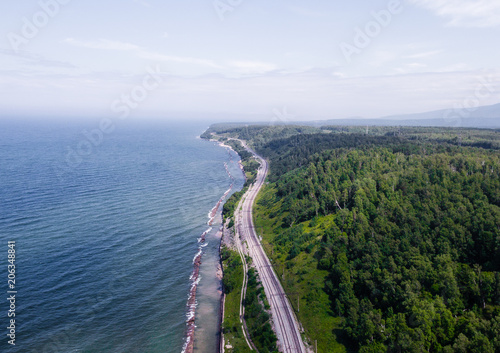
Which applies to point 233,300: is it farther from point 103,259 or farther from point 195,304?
point 103,259

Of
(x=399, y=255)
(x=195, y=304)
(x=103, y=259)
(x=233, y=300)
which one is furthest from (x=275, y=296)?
(x=103, y=259)

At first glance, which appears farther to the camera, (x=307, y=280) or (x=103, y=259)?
(x=103, y=259)

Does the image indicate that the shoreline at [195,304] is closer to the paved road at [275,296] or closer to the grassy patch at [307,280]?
the paved road at [275,296]

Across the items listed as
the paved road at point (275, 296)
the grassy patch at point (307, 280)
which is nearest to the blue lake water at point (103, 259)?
the paved road at point (275, 296)

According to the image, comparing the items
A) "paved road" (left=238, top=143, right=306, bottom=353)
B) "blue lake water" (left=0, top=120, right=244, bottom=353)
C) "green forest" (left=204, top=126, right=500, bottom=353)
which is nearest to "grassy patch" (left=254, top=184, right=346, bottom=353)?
"green forest" (left=204, top=126, right=500, bottom=353)

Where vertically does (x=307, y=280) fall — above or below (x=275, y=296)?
above

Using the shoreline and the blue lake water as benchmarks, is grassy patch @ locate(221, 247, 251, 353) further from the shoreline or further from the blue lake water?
the blue lake water
